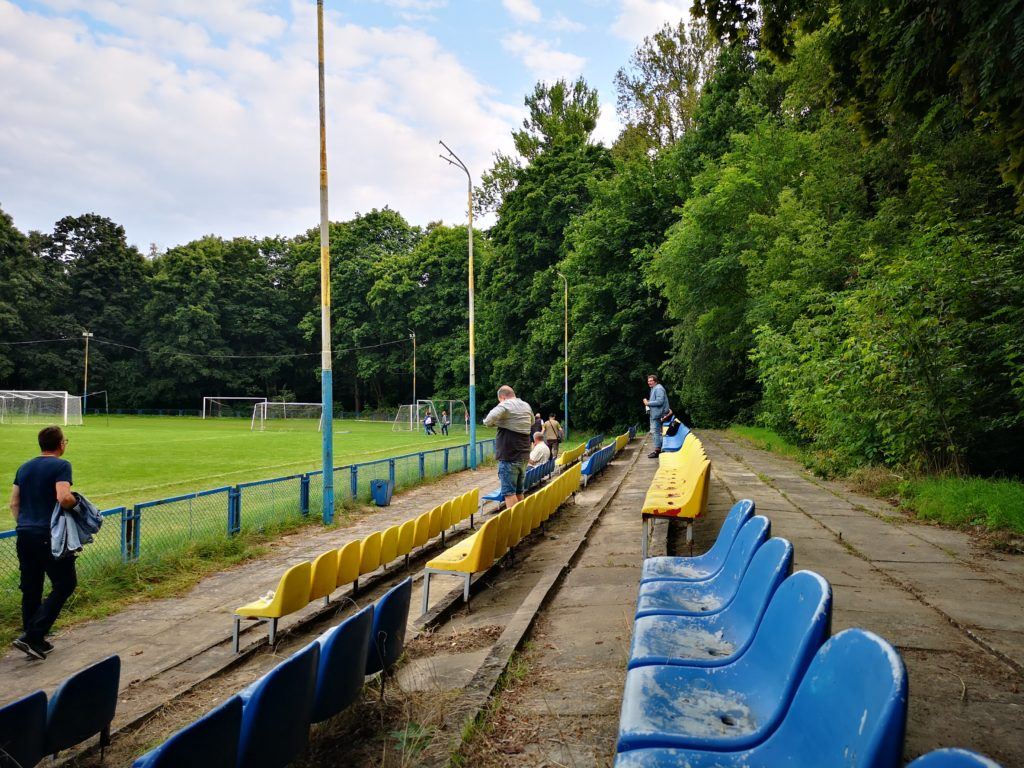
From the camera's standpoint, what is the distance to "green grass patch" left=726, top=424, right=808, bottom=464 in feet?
51.5

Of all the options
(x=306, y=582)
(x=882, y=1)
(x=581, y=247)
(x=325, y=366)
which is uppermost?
(x=581, y=247)

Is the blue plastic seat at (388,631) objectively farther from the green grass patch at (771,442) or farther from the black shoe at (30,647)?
the green grass patch at (771,442)

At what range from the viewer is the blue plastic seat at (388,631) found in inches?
143

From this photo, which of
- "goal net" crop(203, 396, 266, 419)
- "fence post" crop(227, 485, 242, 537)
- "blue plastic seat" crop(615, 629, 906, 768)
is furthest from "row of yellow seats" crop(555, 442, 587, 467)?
"goal net" crop(203, 396, 266, 419)

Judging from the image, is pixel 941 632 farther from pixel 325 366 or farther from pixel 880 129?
pixel 325 366

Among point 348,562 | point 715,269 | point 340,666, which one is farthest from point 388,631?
point 715,269

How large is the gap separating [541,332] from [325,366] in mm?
27123

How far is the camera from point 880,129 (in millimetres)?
6305

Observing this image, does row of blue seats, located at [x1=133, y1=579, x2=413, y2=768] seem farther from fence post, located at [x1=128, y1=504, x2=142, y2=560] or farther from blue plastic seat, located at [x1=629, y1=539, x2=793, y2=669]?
fence post, located at [x1=128, y1=504, x2=142, y2=560]

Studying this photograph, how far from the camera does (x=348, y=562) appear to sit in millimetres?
5941

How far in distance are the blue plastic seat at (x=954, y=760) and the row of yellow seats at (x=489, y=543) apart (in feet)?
14.8

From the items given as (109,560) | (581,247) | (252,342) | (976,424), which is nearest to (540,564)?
(109,560)

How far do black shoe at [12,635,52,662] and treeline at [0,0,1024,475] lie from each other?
7884 mm

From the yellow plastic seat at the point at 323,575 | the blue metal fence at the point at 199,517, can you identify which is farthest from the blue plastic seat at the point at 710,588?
the blue metal fence at the point at 199,517
